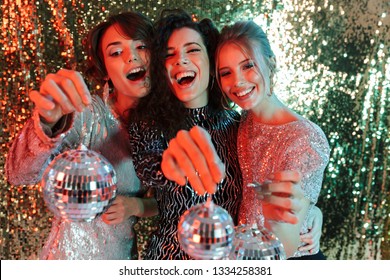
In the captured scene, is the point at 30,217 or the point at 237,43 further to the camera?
the point at 30,217

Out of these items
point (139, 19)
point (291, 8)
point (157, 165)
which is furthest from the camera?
point (291, 8)

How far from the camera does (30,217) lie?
1.35 metres

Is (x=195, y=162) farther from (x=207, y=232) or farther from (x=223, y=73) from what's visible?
(x=223, y=73)

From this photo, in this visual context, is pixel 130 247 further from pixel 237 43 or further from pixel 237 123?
pixel 237 43

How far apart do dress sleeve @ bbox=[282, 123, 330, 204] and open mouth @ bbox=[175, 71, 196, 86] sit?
0.25 meters

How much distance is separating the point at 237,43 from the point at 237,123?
0.21 meters

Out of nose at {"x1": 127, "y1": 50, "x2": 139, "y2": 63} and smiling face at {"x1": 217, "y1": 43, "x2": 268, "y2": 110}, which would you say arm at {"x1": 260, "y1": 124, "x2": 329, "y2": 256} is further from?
nose at {"x1": 127, "y1": 50, "x2": 139, "y2": 63}

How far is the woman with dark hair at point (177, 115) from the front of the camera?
96cm

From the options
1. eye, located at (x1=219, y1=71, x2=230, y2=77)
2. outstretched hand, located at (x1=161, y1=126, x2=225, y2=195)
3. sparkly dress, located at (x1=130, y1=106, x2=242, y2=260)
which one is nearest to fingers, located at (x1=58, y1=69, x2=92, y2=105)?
outstretched hand, located at (x1=161, y1=126, x2=225, y2=195)

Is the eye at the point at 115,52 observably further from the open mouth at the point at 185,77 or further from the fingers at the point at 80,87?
the fingers at the point at 80,87

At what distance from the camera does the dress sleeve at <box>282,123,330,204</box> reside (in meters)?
0.86

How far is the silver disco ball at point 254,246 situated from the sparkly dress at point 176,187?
0.31 meters
